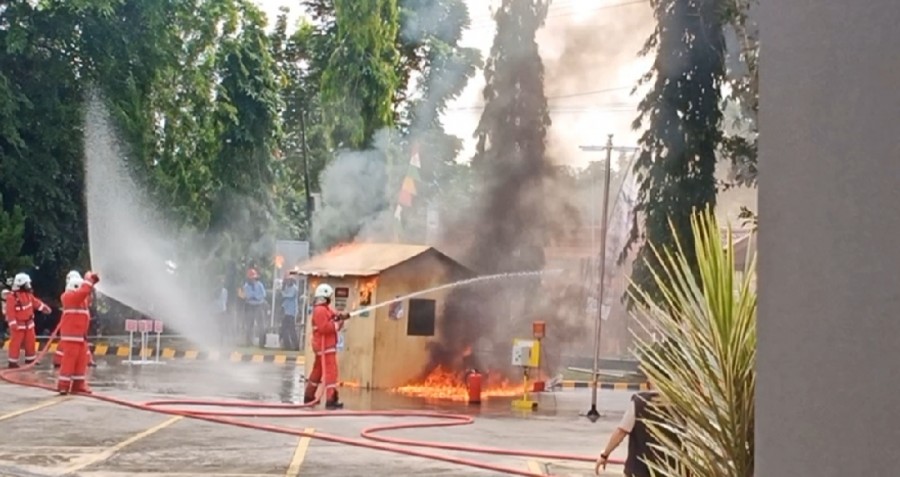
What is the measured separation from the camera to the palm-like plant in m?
3.34

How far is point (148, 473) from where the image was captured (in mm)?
9336

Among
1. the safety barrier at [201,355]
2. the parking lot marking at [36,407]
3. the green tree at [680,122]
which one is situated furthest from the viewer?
the safety barrier at [201,355]

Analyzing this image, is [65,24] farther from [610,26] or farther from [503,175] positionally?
[610,26]

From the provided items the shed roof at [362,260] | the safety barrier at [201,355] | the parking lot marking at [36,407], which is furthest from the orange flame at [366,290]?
the safety barrier at [201,355]

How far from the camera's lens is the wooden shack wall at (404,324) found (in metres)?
17.8

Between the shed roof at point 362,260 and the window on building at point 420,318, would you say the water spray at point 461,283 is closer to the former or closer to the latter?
the window on building at point 420,318

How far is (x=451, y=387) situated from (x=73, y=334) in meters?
6.33

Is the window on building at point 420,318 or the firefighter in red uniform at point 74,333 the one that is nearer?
the firefighter in red uniform at point 74,333

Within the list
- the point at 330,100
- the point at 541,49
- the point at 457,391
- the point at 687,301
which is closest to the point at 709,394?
the point at 687,301

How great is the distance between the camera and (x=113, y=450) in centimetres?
1052

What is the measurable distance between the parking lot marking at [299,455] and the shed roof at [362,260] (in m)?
5.24

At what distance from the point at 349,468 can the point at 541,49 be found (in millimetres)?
12612

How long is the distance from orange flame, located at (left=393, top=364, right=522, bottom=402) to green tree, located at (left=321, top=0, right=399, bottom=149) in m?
9.36

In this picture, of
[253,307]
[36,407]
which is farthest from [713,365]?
[253,307]
